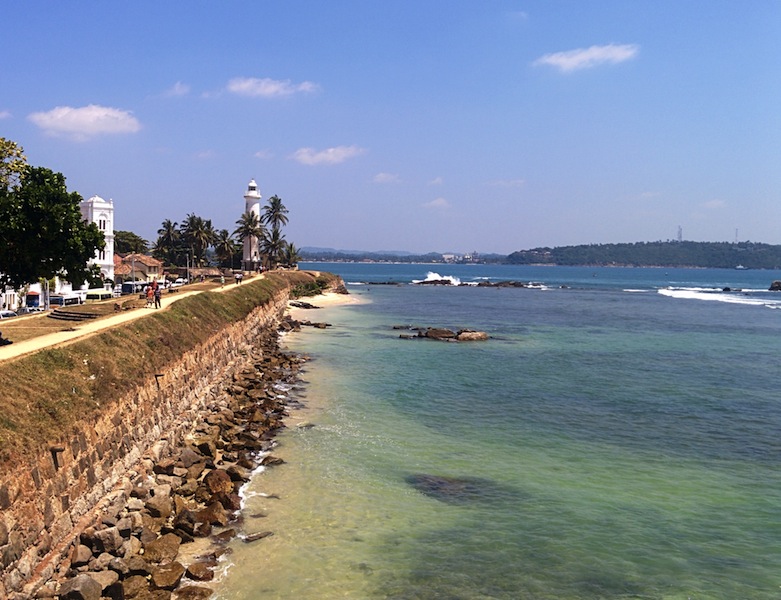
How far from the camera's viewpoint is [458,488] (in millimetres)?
21406

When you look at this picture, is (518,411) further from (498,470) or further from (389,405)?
(498,470)

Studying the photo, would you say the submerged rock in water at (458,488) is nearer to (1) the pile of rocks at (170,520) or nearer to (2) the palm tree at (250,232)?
(1) the pile of rocks at (170,520)

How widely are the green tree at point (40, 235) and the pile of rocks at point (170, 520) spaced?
9204 millimetres

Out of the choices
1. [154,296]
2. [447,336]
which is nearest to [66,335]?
[154,296]

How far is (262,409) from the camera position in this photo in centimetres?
3128

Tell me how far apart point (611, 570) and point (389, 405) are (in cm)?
1749

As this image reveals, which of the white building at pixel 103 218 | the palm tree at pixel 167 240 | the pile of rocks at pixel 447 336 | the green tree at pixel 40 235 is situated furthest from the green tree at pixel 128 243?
the green tree at pixel 40 235

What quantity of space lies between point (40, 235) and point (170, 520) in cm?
1416

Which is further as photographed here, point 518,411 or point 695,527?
point 518,411

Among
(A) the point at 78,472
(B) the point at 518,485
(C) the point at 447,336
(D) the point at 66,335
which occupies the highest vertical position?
(D) the point at 66,335

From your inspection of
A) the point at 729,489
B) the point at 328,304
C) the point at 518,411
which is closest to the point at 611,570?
the point at 729,489

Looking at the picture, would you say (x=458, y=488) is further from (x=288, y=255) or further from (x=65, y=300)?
(x=288, y=255)

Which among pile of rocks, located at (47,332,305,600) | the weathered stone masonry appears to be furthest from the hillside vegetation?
pile of rocks, located at (47,332,305,600)

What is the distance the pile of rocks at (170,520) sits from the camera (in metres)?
14.5
